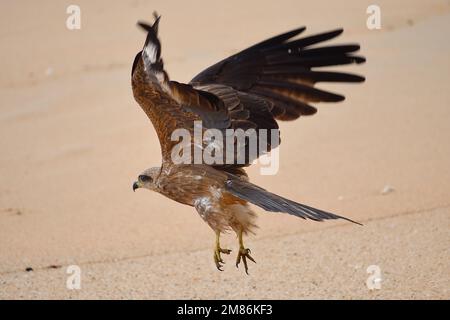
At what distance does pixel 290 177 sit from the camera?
10.1 m

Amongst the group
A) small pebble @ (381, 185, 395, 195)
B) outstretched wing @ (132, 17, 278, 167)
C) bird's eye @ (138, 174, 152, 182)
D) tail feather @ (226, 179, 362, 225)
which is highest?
outstretched wing @ (132, 17, 278, 167)

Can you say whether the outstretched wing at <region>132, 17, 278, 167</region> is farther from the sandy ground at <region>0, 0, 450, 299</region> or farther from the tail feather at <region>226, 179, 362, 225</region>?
the sandy ground at <region>0, 0, 450, 299</region>

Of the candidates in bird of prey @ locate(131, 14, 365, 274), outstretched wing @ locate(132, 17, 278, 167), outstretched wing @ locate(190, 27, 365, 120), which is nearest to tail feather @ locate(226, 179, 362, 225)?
bird of prey @ locate(131, 14, 365, 274)

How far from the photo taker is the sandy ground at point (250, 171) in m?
7.59

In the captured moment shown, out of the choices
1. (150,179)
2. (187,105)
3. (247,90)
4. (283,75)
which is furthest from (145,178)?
(283,75)

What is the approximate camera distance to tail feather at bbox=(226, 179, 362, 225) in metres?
4.46

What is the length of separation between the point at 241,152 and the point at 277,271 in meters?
2.15

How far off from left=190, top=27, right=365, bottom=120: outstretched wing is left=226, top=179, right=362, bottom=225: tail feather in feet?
2.96

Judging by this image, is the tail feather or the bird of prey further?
the bird of prey

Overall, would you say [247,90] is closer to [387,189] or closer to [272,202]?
[272,202]

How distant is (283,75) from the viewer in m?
6.25

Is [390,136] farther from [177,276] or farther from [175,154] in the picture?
[175,154]

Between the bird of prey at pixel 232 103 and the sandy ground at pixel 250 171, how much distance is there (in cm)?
A: 188

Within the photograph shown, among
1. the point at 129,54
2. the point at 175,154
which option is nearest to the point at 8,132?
the point at 129,54
